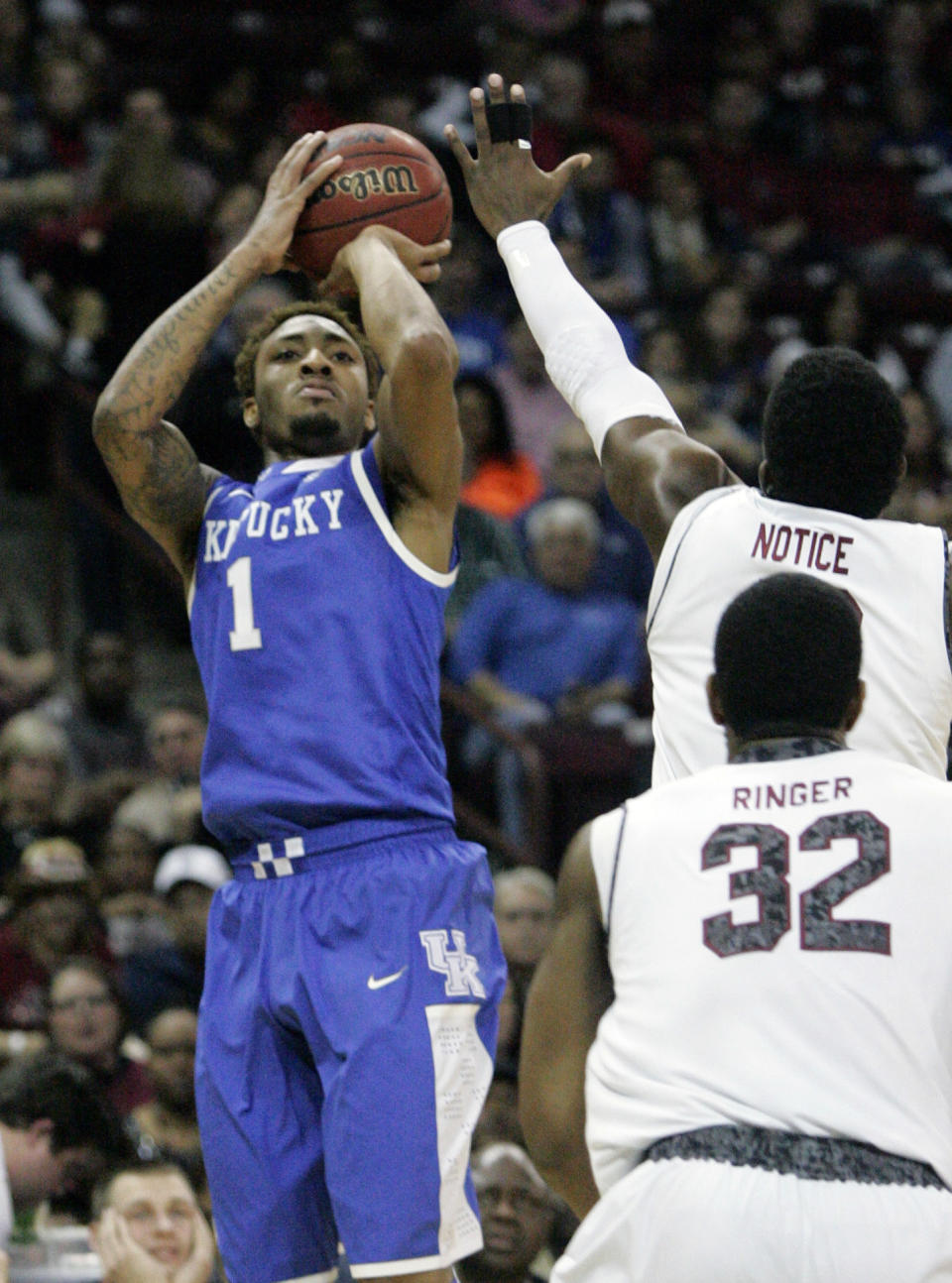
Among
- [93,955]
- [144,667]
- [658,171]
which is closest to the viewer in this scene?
[93,955]

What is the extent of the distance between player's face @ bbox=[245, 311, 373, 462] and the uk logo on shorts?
1180mm

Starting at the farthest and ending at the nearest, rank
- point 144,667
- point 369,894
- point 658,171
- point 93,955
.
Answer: point 658,171 → point 144,667 → point 93,955 → point 369,894

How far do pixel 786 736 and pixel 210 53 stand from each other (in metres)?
10.7

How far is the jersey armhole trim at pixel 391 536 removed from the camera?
14.7 feet

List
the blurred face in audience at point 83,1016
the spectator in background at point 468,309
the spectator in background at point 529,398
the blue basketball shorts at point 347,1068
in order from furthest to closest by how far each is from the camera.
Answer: the spectator in background at point 468,309
the spectator in background at point 529,398
the blurred face in audience at point 83,1016
the blue basketball shorts at point 347,1068

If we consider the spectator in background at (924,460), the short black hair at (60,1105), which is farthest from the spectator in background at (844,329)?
the short black hair at (60,1105)

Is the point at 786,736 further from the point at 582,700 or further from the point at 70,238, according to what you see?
the point at 70,238

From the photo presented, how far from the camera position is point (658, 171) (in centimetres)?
1290

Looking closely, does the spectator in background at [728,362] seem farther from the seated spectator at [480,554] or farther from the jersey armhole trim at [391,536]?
the jersey armhole trim at [391,536]

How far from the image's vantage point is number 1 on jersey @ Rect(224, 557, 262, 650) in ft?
14.6

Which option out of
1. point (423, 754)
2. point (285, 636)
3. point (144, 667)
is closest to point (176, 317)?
point (285, 636)

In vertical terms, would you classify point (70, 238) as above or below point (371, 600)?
above

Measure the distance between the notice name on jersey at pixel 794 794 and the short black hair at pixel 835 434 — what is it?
99 centimetres

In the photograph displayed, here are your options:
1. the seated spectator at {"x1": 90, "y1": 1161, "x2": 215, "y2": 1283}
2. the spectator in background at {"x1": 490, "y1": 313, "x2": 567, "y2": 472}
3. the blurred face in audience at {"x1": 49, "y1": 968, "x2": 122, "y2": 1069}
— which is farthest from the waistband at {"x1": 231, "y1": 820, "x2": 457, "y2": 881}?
the spectator in background at {"x1": 490, "y1": 313, "x2": 567, "y2": 472}
